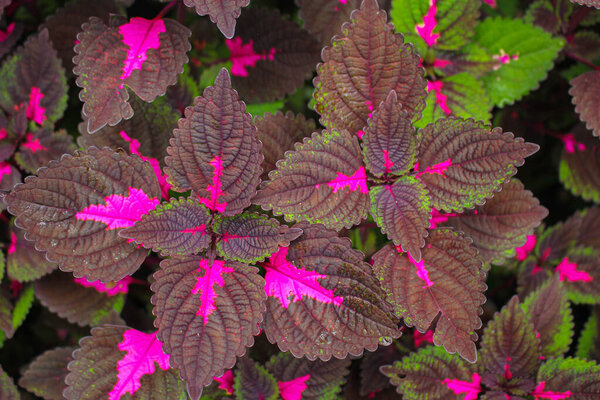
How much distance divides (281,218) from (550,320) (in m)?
0.75

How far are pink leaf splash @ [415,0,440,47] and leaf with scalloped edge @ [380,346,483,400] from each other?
80 cm

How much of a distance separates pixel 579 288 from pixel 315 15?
110 cm

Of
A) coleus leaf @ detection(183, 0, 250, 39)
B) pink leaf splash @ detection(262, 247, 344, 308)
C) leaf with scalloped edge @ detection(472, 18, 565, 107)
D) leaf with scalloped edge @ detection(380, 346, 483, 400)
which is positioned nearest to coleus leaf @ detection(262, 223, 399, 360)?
pink leaf splash @ detection(262, 247, 344, 308)

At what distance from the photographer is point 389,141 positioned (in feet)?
3.72

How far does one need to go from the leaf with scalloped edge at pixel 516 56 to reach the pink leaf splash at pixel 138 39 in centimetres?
92

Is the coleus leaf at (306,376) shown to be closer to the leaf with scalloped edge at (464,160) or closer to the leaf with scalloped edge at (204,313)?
the leaf with scalloped edge at (204,313)

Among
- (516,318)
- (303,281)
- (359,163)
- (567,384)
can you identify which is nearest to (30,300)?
(303,281)

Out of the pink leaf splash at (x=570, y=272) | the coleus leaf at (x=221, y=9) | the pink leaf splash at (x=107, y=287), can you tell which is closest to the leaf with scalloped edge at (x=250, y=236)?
the coleus leaf at (x=221, y=9)

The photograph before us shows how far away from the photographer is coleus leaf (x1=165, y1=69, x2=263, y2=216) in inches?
40.4

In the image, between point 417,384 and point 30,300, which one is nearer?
point 417,384

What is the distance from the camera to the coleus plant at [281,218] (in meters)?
1.06

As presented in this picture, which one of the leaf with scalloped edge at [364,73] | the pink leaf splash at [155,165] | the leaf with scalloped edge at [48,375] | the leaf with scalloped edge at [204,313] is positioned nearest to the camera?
the leaf with scalloped edge at [204,313]

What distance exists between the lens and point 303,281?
43.3 inches

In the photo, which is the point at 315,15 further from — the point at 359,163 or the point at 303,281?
the point at 303,281
